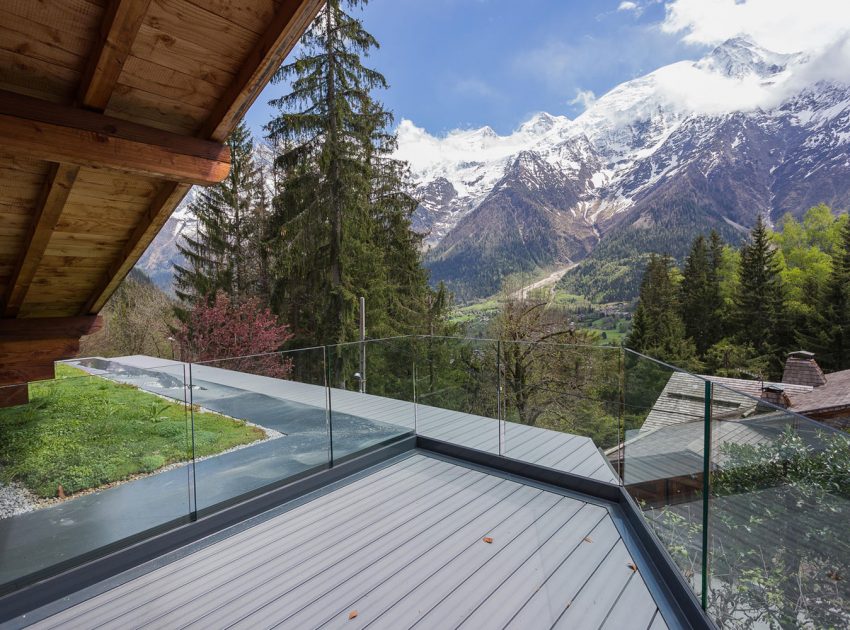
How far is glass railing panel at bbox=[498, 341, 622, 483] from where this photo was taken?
3344 mm

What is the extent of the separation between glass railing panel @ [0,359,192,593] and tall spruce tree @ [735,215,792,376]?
28.3 metres

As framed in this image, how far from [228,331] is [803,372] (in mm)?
19655

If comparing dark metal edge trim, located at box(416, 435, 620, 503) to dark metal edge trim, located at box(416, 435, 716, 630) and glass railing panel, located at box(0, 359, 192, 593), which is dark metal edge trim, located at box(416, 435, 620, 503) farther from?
glass railing panel, located at box(0, 359, 192, 593)

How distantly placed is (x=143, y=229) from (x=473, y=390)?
3011mm

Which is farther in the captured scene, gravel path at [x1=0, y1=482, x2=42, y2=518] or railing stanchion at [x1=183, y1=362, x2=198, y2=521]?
railing stanchion at [x1=183, y1=362, x2=198, y2=521]

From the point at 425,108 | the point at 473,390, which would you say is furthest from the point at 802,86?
the point at 473,390

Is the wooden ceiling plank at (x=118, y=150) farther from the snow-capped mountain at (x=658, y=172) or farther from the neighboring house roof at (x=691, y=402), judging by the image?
the snow-capped mountain at (x=658, y=172)

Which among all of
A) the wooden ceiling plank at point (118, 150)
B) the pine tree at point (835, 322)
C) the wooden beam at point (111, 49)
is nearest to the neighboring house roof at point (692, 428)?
the wooden beam at point (111, 49)

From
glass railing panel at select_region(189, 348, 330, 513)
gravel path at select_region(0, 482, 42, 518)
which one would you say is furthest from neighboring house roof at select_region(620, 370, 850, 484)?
gravel path at select_region(0, 482, 42, 518)

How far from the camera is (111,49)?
1.93 m

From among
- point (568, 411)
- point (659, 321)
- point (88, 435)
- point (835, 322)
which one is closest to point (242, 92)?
point (88, 435)

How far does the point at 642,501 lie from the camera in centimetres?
259

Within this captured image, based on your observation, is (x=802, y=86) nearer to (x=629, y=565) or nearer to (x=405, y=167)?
(x=405, y=167)

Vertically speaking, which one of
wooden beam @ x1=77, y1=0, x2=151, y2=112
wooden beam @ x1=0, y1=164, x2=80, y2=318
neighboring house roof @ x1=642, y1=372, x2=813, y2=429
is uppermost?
wooden beam @ x1=77, y1=0, x2=151, y2=112
